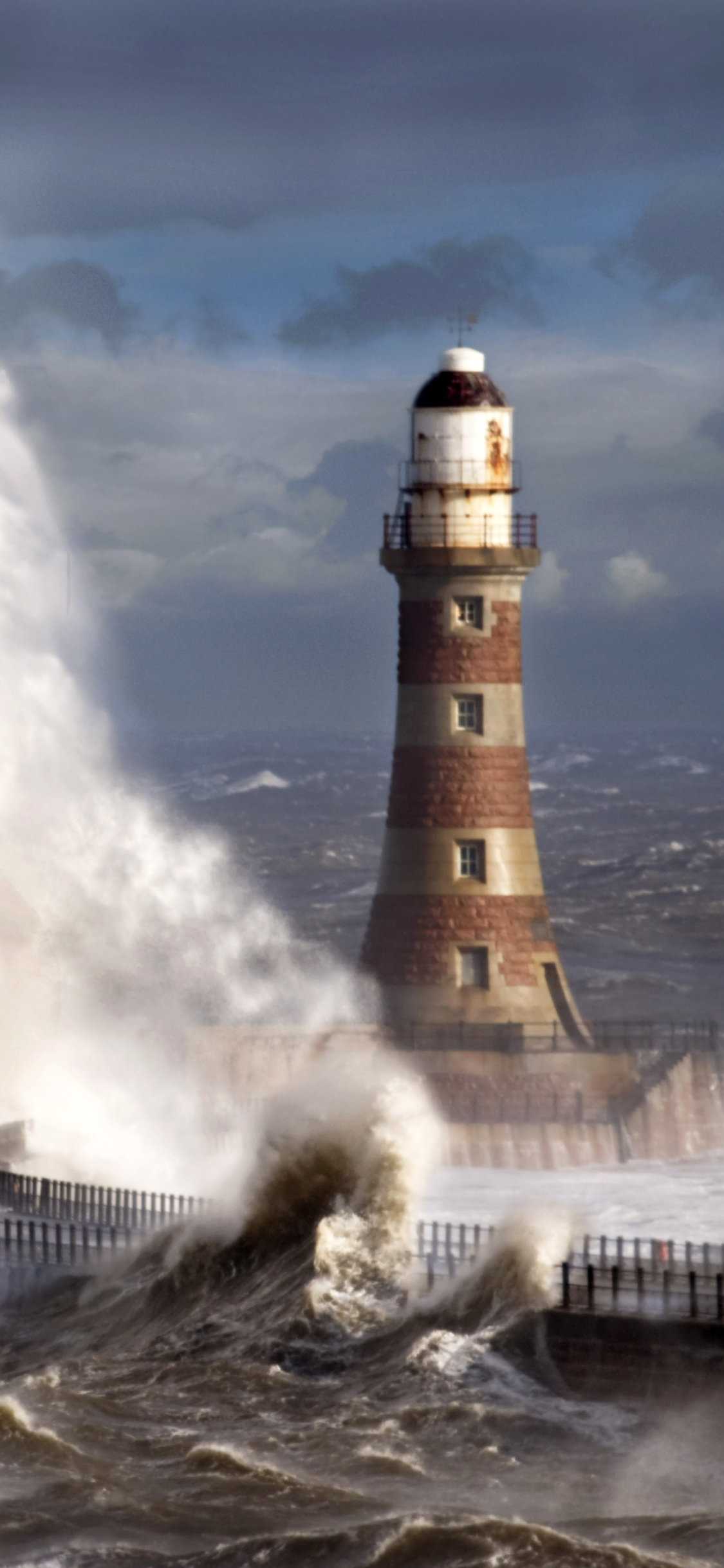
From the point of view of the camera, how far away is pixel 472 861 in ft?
129

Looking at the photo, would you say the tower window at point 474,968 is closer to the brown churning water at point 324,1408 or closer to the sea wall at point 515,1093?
the sea wall at point 515,1093

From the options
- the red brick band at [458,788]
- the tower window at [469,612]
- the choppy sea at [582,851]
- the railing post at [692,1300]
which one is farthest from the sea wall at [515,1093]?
the choppy sea at [582,851]

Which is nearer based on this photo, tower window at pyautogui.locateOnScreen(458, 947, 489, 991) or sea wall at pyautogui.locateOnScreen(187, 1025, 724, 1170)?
sea wall at pyautogui.locateOnScreen(187, 1025, 724, 1170)

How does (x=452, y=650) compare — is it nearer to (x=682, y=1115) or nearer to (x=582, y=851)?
(x=682, y=1115)

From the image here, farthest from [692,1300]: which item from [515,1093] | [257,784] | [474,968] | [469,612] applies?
[257,784]

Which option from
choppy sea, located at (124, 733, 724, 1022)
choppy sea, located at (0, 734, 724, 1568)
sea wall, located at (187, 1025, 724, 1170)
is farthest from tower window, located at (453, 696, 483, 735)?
choppy sea, located at (124, 733, 724, 1022)

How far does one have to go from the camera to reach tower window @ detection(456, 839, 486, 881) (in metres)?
39.1

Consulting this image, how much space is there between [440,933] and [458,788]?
223 cm

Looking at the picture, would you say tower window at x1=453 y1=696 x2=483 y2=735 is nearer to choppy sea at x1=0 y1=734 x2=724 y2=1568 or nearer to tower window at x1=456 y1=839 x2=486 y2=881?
tower window at x1=456 y1=839 x2=486 y2=881

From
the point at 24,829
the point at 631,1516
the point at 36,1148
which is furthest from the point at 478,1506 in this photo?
the point at 24,829

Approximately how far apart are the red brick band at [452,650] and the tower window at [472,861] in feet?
8.02

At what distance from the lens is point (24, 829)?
4428 cm

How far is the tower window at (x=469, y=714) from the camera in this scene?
128 ft

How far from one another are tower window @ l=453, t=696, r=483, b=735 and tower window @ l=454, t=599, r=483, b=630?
109cm
